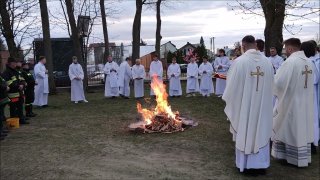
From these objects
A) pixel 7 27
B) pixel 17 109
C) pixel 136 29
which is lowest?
pixel 17 109

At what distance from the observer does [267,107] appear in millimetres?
7031

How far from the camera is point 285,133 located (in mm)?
7609

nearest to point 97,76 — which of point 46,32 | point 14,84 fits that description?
point 46,32

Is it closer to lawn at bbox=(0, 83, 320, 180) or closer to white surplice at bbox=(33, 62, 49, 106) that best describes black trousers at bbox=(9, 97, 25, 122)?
lawn at bbox=(0, 83, 320, 180)

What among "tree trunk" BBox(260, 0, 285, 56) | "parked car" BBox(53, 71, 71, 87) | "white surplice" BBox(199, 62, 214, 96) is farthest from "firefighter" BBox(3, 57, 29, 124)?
"parked car" BBox(53, 71, 71, 87)

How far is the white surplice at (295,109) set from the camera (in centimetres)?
750

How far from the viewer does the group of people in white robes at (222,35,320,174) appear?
22.8ft

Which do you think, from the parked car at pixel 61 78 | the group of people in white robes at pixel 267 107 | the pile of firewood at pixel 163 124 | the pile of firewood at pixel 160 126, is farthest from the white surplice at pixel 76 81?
the group of people in white robes at pixel 267 107

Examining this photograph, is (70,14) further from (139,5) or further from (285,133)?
(285,133)

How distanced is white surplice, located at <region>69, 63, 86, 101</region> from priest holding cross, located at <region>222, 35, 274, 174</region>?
1256 cm

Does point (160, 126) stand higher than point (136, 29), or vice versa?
point (136, 29)

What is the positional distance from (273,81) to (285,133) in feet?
3.64

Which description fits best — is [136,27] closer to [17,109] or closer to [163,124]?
[17,109]

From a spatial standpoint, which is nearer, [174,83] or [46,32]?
[174,83]
